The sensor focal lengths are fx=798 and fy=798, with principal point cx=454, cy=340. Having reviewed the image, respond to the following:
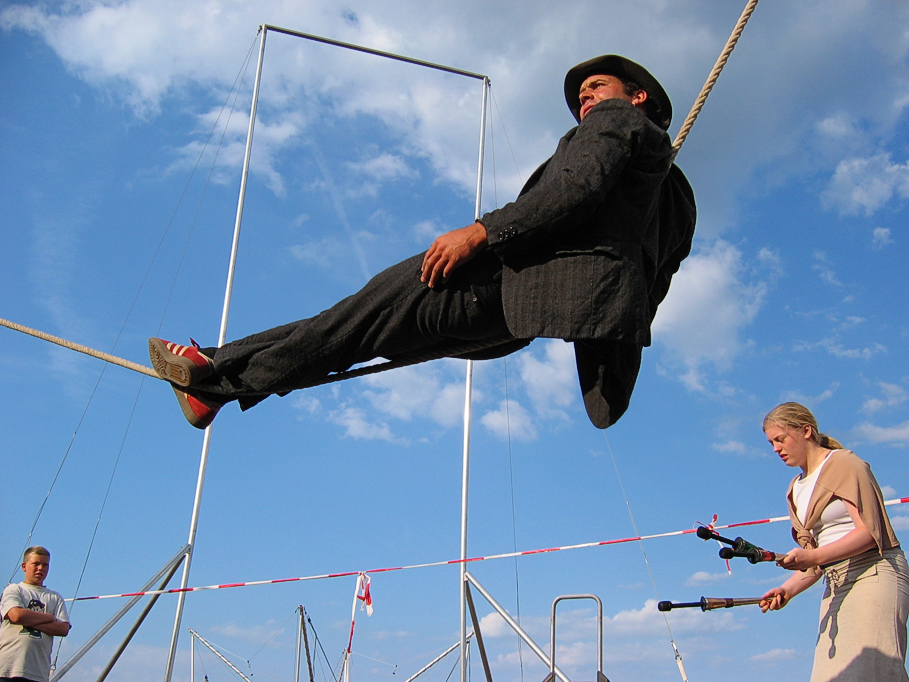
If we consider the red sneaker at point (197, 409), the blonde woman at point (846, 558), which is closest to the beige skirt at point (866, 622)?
the blonde woman at point (846, 558)

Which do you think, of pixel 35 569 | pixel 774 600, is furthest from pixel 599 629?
pixel 35 569

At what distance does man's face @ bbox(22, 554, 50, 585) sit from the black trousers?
2.37 m

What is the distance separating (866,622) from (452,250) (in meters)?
1.43

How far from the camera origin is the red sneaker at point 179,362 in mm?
2164

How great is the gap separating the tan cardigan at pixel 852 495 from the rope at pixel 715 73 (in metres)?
0.99

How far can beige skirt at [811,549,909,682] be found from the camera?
2.00 meters

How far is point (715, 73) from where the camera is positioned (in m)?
2.18

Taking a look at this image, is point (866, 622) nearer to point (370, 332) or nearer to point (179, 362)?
point (370, 332)

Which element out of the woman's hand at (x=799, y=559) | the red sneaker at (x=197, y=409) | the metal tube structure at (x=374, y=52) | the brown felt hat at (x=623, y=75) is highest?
the metal tube structure at (x=374, y=52)

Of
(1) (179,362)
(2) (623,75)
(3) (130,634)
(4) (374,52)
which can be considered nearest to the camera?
(1) (179,362)

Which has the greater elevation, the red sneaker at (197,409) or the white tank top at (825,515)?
the red sneaker at (197,409)

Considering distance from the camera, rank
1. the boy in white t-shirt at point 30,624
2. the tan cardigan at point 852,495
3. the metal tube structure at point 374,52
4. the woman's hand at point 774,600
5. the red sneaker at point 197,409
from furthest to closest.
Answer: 1. the metal tube structure at point 374,52
2. the boy in white t-shirt at point 30,624
3. the woman's hand at point 774,600
4. the red sneaker at point 197,409
5. the tan cardigan at point 852,495

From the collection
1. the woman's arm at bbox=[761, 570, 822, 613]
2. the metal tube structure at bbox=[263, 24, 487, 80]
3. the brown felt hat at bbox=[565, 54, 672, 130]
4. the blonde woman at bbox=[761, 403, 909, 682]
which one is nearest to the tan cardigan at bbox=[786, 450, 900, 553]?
the blonde woman at bbox=[761, 403, 909, 682]

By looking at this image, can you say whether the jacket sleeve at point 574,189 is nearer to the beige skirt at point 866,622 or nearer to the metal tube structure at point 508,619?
the beige skirt at point 866,622
